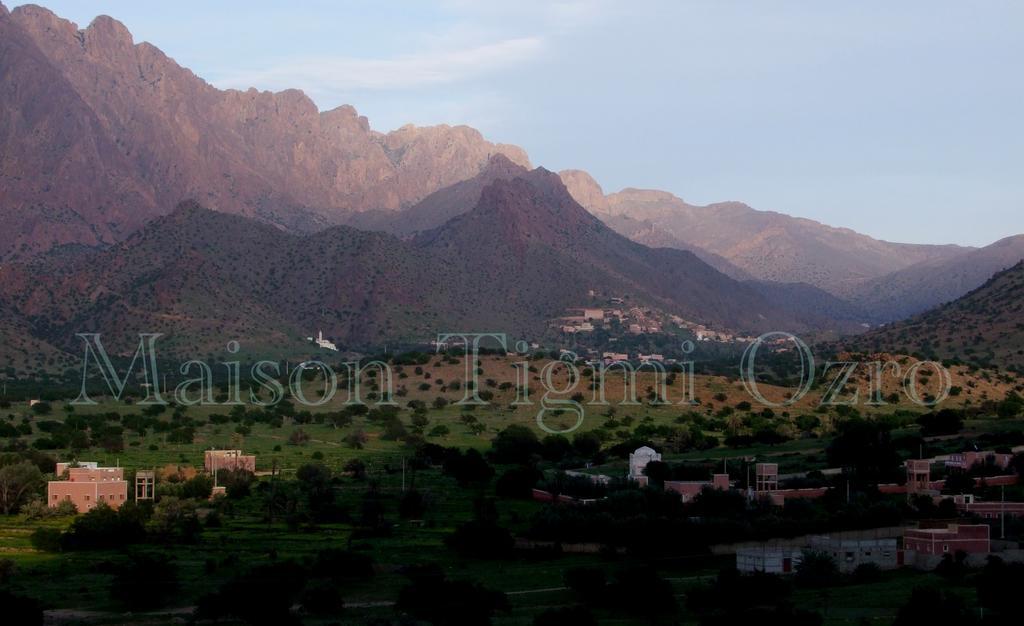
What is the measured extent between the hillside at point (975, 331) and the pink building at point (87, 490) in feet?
209

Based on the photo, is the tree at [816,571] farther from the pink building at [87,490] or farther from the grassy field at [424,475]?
the pink building at [87,490]

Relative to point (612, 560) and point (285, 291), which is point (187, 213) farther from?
point (612, 560)

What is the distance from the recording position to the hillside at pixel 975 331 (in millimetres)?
112500

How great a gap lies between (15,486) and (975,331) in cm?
7709

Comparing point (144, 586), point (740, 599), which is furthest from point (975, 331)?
point (144, 586)

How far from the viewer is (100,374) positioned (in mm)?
133125

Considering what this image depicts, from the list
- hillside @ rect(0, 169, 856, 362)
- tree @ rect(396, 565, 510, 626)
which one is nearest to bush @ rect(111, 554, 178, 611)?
tree @ rect(396, 565, 510, 626)

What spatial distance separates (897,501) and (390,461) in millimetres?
27125

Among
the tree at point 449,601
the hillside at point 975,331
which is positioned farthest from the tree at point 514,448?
the hillside at point 975,331

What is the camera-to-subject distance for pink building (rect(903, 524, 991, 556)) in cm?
4562

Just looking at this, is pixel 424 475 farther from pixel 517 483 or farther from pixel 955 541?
pixel 955 541

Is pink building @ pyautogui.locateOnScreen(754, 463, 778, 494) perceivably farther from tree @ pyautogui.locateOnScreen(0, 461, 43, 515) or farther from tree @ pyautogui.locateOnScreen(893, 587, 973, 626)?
tree @ pyautogui.locateOnScreen(0, 461, 43, 515)

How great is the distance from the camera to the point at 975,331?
391 ft

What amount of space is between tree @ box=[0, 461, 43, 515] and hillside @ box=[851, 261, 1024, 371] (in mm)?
65563
